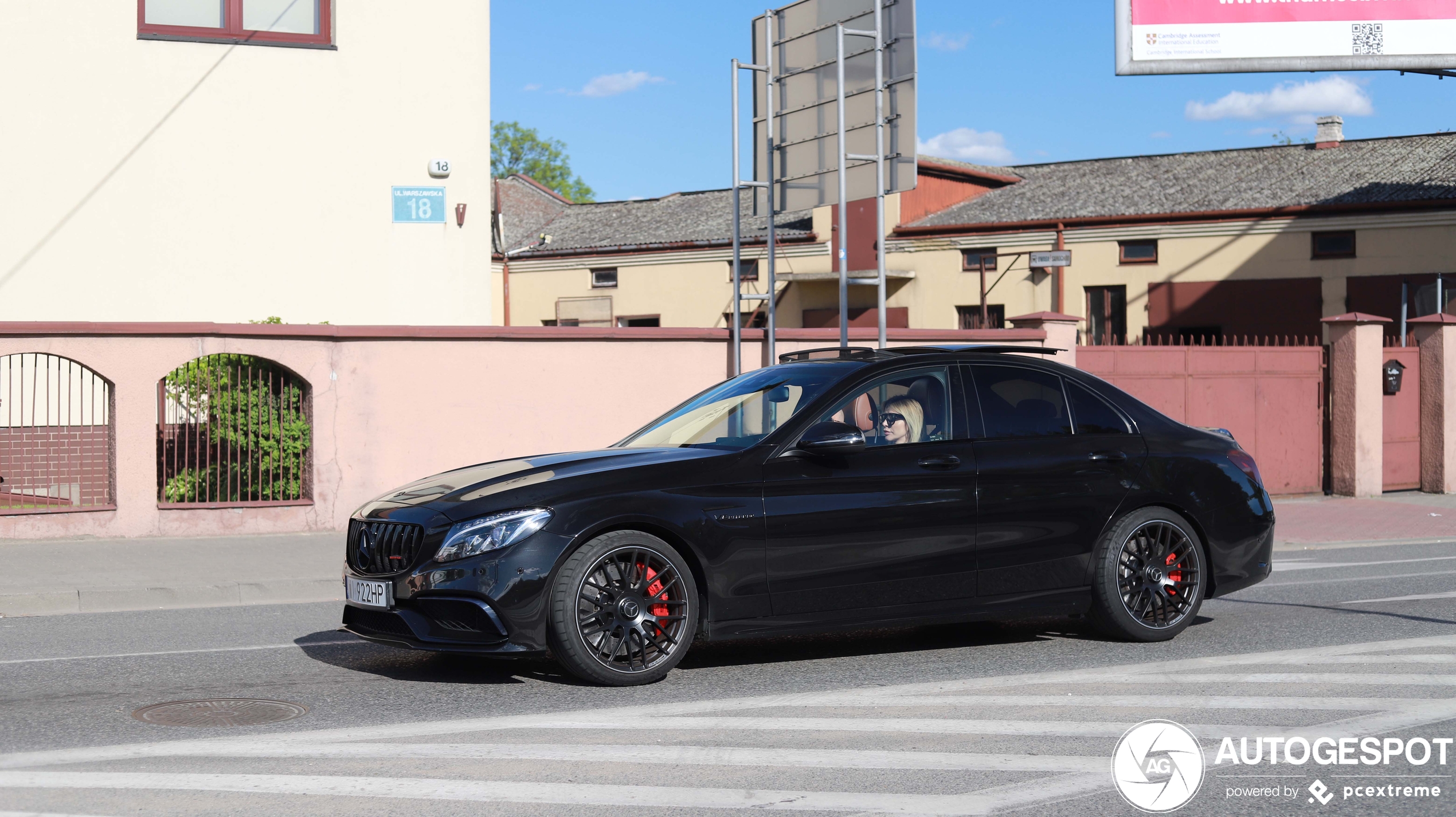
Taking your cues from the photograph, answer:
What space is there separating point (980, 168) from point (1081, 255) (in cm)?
621

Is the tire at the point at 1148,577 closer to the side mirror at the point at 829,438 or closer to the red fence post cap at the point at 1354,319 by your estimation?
the side mirror at the point at 829,438

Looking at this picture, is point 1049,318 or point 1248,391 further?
point 1248,391

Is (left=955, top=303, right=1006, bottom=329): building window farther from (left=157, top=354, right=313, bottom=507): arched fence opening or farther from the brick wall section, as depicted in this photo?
the brick wall section

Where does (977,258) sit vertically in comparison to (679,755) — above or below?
above

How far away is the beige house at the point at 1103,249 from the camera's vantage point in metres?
36.7

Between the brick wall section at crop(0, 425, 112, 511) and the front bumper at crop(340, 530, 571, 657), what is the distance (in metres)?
8.24

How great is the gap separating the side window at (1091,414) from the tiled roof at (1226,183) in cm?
3162

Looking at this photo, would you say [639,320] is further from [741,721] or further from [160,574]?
[741,721]

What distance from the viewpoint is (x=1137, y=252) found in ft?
132

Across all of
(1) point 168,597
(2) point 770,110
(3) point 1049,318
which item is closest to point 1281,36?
(3) point 1049,318

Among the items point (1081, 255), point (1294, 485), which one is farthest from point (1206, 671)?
point (1081, 255)

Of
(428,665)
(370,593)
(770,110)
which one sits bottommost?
(428,665)

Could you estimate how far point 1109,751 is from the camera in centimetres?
545

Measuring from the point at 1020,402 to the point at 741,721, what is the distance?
274 centimetres
